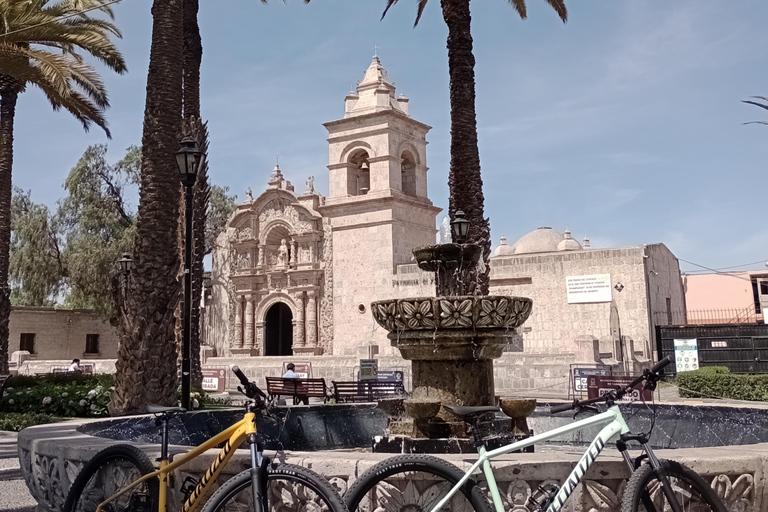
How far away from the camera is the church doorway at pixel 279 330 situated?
98.2ft

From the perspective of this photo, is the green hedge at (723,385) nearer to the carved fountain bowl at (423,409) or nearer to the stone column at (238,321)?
the carved fountain bowl at (423,409)

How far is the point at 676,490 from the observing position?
10.1 feet

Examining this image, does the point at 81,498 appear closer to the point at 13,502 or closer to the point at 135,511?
the point at 135,511

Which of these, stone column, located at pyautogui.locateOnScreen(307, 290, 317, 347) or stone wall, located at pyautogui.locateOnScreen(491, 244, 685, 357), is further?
stone column, located at pyautogui.locateOnScreen(307, 290, 317, 347)

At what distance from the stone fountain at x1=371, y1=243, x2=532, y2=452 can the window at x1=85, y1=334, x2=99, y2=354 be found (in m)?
34.6

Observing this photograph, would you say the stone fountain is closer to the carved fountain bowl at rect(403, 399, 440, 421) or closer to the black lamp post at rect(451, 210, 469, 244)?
the carved fountain bowl at rect(403, 399, 440, 421)

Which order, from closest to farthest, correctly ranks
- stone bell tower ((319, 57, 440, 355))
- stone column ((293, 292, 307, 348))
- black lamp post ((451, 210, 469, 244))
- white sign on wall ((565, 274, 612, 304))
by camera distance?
black lamp post ((451, 210, 469, 244))
white sign on wall ((565, 274, 612, 304))
stone bell tower ((319, 57, 440, 355))
stone column ((293, 292, 307, 348))

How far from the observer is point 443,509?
3.18 m

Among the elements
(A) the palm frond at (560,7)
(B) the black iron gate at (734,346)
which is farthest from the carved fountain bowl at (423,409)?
(B) the black iron gate at (734,346)

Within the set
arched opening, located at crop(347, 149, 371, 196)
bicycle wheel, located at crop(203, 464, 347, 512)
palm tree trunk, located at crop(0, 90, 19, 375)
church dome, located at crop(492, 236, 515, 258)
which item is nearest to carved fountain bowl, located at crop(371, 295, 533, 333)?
bicycle wheel, located at crop(203, 464, 347, 512)

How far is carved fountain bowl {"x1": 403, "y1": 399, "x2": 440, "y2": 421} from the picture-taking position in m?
5.20

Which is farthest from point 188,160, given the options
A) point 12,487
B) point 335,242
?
point 335,242

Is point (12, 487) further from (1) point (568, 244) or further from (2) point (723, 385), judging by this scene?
(1) point (568, 244)

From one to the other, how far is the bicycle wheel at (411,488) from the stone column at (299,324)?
80.3 feet
